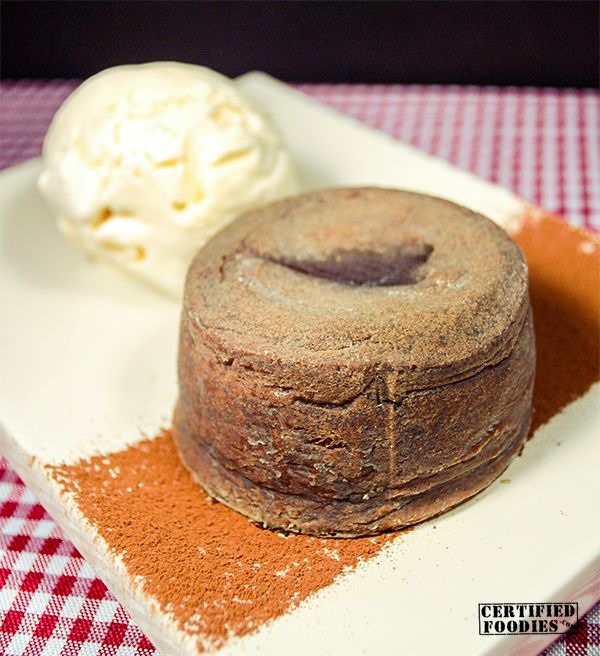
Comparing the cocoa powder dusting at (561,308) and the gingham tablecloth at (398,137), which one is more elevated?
the cocoa powder dusting at (561,308)

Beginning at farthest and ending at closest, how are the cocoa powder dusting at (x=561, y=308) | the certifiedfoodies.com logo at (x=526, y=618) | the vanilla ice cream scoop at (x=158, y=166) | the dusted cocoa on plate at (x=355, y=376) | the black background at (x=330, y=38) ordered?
the black background at (x=330, y=38) < the vanilla ice cream scoop at (x=158, y=166) < the cocoa powder dusting at (x=561, y=308) < the dusted cocoa on plate at (x=355, y=376) < the certifiedfoodies.com logo at (x=526, y=618)

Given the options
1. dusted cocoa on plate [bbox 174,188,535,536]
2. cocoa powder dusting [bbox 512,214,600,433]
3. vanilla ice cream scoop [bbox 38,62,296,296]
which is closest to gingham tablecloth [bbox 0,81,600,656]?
dusted cocoa on plate [bbox 174,188,535,536]

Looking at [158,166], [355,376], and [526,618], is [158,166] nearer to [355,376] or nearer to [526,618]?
[355,376]

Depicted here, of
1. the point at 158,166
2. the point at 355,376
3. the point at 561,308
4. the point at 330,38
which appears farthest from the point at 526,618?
the point at 330,38

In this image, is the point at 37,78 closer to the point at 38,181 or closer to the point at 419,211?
the point at 38,181

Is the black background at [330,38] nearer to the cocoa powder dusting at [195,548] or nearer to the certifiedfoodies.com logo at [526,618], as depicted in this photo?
the cocoa powder dusting at [195,548]

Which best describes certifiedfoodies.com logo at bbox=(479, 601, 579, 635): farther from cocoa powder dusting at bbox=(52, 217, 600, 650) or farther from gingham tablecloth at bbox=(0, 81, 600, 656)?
cocoa powder dusting at bbox=(52, 217, 600, 650)

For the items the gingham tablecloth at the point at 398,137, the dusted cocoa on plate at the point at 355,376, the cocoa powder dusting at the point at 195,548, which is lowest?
the gingham tablecloth at the point at 398,137

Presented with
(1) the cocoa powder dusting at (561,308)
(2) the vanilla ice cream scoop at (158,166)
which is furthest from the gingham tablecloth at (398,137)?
(2) the vanilla ice cream scoop at (158,166)
